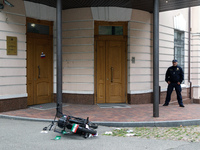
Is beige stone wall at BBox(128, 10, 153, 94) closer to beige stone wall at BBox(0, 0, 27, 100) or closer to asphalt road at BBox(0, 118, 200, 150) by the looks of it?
beige stone wall at BBox(0, 0, 27, 100)

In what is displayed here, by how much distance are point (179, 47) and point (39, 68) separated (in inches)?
303

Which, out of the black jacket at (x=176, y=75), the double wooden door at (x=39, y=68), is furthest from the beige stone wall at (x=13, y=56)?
the black jacket at (x=176, y=75)

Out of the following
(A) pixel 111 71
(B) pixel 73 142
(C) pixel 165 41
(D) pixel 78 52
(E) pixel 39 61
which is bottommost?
(B) pixel 73 142

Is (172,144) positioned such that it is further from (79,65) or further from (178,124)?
(79,65)

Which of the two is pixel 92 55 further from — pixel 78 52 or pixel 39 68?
pixel 39 68

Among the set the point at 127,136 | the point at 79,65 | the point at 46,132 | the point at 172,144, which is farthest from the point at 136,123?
the point at 79,65

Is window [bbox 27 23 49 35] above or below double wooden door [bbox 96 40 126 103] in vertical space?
above

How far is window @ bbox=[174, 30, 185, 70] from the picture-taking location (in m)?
Result: 13.6

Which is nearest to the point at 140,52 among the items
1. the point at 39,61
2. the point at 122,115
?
the point at 122,115

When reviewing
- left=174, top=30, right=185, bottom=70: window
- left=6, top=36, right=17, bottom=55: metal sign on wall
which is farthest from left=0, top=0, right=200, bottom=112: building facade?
left=174, top=30, right=185, bottom=70: window

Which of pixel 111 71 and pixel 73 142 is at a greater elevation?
pixel 111 71

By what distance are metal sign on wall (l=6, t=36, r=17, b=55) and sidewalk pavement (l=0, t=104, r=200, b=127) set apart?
2.09 metres

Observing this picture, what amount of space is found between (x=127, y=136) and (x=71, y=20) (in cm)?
619

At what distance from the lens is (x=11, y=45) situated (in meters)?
9.10
